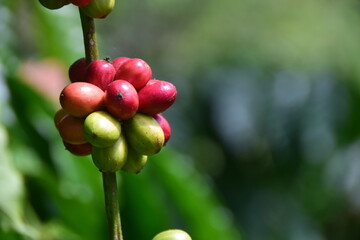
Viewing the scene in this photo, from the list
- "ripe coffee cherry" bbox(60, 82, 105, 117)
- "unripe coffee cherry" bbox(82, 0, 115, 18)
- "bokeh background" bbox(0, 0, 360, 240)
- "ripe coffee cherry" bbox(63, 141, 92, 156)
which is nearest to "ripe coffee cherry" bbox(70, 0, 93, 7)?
"unripe coffee cherry" bbox(82, 0, 115, 18)

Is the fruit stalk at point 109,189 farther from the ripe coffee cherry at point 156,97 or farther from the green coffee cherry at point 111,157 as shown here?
the ripe coffee cherry at point 156,97

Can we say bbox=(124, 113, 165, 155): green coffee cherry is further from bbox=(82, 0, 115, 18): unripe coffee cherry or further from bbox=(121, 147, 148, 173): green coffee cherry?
bbox=(82, 0, 115, 18): unripe coffee cherry

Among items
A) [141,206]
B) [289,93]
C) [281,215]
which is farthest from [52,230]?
[289,93]

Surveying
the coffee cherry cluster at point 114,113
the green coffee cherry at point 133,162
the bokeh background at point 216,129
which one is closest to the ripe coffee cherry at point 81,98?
the coffee cherry cluster at point 114,113

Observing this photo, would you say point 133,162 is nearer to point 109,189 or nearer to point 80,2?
point 109,189

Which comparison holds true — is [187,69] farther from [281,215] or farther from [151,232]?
[151,232]
